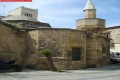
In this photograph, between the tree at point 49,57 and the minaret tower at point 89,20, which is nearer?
the tree at point 49,57

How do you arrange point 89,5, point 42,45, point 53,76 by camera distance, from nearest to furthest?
point 53,76 → point 42,45 → point 89,5

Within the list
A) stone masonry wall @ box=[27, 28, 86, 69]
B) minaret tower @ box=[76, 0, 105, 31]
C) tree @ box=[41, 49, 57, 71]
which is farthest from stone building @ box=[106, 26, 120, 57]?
tree @ box=[41, 49, 57, 71]

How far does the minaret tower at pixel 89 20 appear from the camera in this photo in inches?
1414

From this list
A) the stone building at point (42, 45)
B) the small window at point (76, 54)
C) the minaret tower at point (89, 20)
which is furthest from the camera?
the minaret tower at point (89, 20)

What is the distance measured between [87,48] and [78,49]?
192 centimetres

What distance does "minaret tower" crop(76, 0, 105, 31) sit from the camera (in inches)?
1414

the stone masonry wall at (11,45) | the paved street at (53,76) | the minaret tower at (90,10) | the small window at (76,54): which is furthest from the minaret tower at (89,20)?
the paved street at (53,76)

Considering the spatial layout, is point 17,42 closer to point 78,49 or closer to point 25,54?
point 25,54

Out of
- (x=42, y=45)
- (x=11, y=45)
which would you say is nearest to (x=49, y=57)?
(x=42, y=45)

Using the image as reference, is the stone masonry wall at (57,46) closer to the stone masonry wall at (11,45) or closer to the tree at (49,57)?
the tree at (49,57)

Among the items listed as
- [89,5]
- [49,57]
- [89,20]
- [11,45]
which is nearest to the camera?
[49,57]

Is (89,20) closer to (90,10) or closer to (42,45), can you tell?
(90,10)

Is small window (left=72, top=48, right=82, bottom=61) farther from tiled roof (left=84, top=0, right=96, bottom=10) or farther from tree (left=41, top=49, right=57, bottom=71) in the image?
tiled roof (left=84, top=0, right=96, bottom=10)

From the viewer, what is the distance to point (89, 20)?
36031 millimetres
